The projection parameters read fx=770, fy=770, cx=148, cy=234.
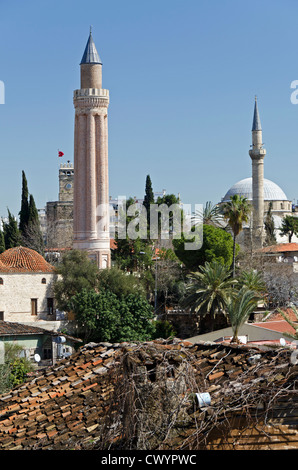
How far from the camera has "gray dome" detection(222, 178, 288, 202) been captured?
334ft

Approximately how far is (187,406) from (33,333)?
2177 cm

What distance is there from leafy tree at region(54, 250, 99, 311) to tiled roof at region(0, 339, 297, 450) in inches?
940

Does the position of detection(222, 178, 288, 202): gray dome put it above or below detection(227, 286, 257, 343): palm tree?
above

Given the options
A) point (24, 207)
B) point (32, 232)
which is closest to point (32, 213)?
point (24, 207)

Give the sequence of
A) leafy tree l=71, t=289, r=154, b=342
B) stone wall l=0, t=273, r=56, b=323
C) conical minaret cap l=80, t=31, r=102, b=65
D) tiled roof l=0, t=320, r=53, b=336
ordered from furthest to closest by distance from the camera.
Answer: conical minaret cap l=80, t=31, r=102, b=65 → stone wall l=0, t=273, r=56, b=323 → leafy tree l=71, t=289, r=154, b=342 → tiled roof l=0, t=320, r=53, b=336

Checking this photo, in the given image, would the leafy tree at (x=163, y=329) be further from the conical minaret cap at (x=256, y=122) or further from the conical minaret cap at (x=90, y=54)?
the conical minaret cap at (x=256, y=122)

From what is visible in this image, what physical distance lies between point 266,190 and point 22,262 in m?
67.1

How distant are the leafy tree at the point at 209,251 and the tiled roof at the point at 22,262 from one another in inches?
360

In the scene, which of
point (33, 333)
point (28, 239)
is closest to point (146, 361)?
point (33, 333)

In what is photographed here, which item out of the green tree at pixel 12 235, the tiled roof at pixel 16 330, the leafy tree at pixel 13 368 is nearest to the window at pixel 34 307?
the tiled roof at pixel 16 330

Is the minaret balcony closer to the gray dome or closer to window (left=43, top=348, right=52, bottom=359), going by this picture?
window (left=43, top=348, right=52, bottom=359)

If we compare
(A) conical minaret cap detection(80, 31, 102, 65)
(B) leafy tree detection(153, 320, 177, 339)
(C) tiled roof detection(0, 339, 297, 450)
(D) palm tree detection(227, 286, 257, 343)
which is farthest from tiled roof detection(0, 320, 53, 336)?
(A) conical minaret cap detection(80, 31, 102, 65)
